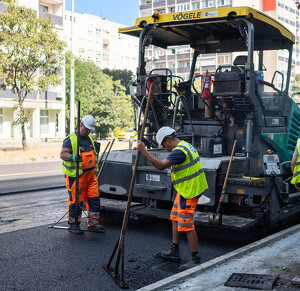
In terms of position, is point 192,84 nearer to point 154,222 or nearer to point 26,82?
point 154,222

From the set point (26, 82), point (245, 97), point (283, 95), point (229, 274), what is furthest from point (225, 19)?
point (26, 82)

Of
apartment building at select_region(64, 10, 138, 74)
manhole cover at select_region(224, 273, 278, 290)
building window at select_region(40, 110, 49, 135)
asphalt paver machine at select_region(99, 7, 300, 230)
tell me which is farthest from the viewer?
apartment building at select_region(64, 10, 138, 74)

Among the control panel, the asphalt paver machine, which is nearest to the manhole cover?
the asphalt paver machine

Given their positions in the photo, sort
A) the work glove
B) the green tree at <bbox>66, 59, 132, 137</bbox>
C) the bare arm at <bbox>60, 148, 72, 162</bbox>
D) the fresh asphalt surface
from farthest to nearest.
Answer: the green tree at <bbox>66, 59, 132, 137</bbox> → the bare arm at <bbox>60, 148, 72, 162</bbox> → the work glove → the fresh asphalt surface

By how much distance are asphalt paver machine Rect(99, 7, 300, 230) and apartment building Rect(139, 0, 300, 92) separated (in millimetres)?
90

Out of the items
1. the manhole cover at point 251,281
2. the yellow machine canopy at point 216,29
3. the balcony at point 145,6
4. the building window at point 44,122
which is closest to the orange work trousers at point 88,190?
the yellow machine canopy at point 216,29

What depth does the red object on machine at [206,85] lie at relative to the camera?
7.71 meters

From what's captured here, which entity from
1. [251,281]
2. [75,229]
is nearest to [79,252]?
[75,229]

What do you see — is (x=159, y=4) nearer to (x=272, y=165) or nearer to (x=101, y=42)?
(x=101, y=42)

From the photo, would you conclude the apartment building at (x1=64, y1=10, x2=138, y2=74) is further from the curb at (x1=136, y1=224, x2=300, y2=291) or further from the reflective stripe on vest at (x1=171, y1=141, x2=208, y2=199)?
the reflective stripe on vest at (x1=171, y1=141, x2=208, y2=199)

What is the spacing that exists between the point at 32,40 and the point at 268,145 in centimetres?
1942

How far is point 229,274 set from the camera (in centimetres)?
521

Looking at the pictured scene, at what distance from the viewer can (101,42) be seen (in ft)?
315

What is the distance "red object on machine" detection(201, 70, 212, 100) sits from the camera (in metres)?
7.71
